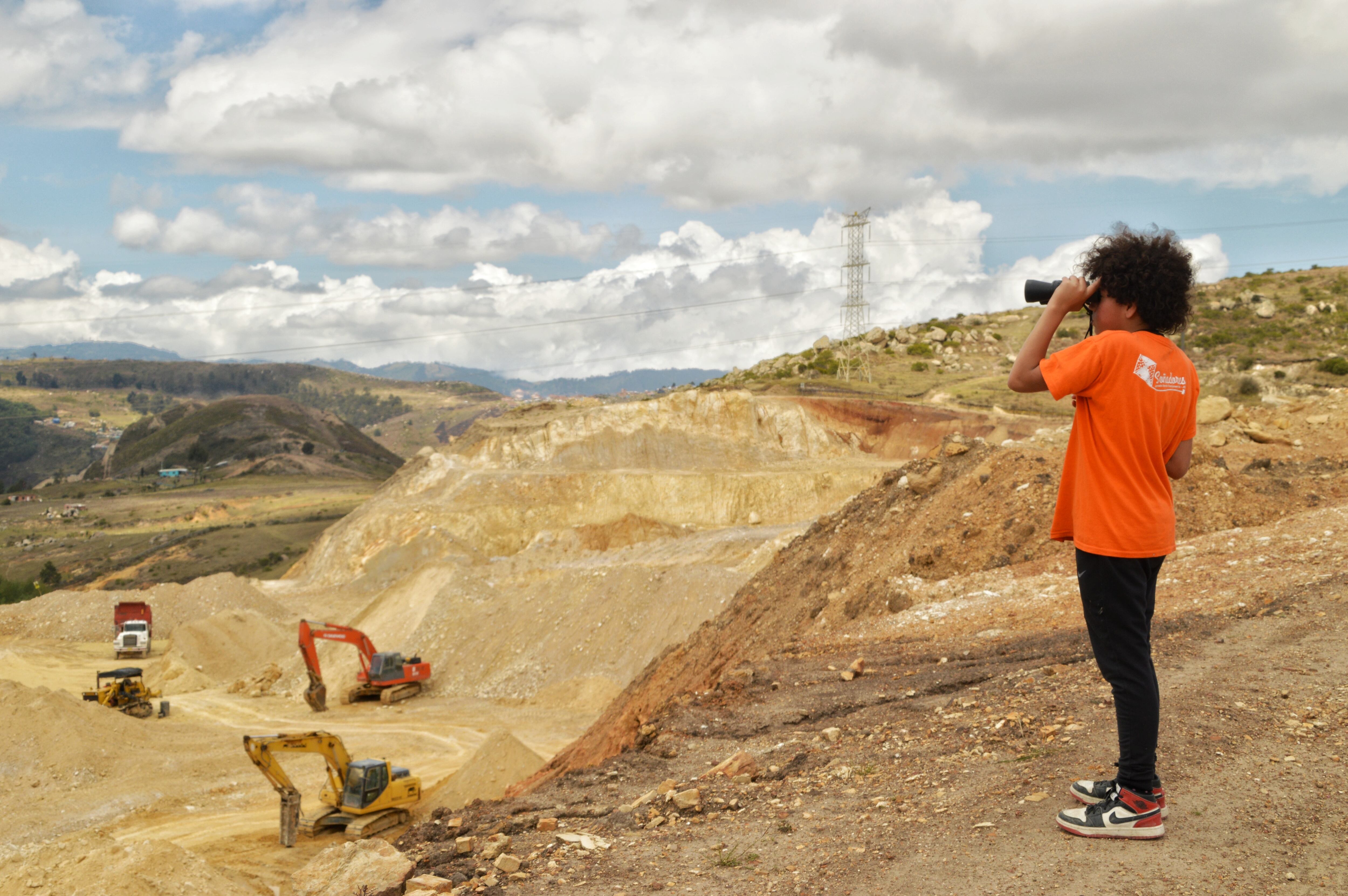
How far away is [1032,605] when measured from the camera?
11227mm

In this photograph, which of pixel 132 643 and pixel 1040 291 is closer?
pixel 1040 291

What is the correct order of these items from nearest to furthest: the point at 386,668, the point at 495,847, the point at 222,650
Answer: the point at 495,847 → the point at 386,668 → the point at 222,650

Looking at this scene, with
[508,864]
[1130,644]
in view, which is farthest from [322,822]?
[1130,644]

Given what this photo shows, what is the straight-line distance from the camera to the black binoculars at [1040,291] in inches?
176

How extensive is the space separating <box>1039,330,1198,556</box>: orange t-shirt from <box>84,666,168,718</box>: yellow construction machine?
28301 mm

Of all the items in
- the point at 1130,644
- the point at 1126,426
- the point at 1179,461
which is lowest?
the point at 1130,644

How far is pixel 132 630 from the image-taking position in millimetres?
35844

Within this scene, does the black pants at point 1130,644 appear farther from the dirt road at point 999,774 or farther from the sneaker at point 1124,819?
the dirt road at point 999,774

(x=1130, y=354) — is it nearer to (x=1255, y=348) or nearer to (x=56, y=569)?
(x=1255, y=348)

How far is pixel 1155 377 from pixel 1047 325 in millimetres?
564

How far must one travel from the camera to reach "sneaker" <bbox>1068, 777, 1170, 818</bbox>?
4363mm

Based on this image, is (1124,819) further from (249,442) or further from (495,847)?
(249,442)

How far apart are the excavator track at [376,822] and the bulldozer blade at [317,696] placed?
1053 cm

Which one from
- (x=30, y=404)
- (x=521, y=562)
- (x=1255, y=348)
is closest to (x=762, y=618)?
(x=521, y=562)
